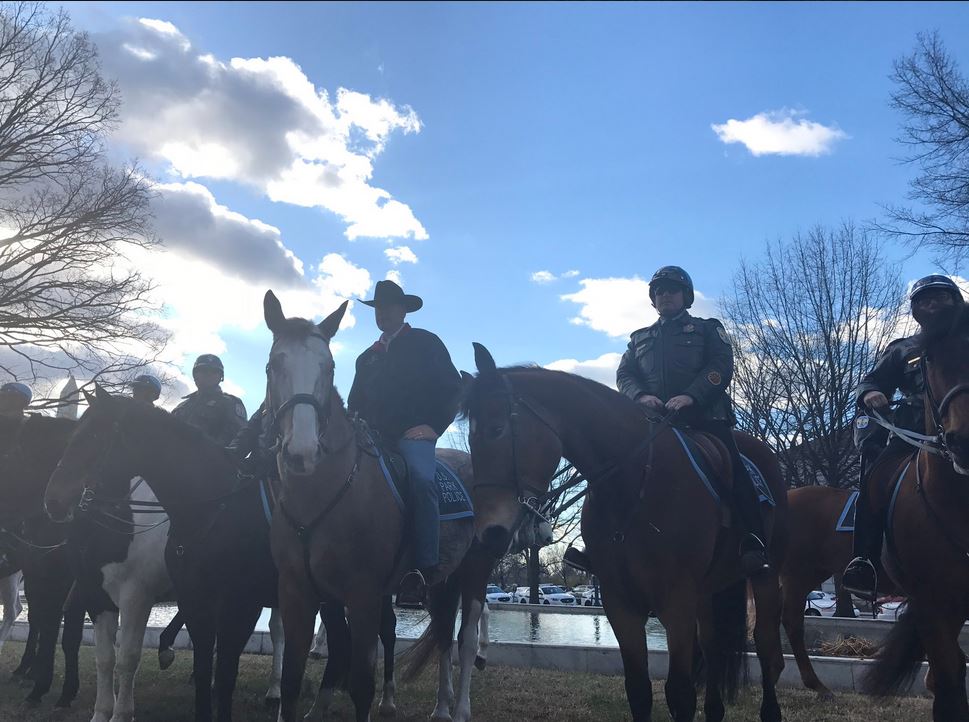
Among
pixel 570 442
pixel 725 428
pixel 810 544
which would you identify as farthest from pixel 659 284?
pixel 810 544

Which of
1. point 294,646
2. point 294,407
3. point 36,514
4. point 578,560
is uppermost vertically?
point 294,407

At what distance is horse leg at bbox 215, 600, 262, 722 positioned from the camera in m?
5.74

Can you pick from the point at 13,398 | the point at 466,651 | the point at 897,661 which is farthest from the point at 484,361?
the point at 13,398

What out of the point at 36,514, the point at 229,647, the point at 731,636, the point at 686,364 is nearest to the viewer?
the point at 229,647

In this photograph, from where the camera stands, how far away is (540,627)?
17.3 metres

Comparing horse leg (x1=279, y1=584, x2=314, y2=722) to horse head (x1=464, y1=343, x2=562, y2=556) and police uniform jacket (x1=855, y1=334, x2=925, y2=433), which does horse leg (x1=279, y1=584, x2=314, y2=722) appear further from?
police uniform jacket (x1=855, y1=334, x2=925, y2=433)

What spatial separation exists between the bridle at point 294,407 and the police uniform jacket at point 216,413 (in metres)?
4.12

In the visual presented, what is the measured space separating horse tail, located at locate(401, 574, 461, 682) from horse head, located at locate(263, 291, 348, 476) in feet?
11.4

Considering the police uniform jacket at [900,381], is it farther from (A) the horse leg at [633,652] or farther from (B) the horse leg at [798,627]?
(B) the horse leg at [798,627]

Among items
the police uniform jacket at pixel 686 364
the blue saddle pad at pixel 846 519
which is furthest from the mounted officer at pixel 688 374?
the blue saddle pad at pixel 846 519

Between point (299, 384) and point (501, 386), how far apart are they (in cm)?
140

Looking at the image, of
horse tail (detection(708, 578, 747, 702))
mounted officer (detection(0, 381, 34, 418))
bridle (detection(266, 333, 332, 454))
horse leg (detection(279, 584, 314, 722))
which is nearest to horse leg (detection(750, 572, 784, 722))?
horse tail (detection(708, 578, 747, 702))

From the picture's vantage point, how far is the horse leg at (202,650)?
5.68 m

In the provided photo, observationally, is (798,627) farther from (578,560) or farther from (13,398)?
(13,398)
